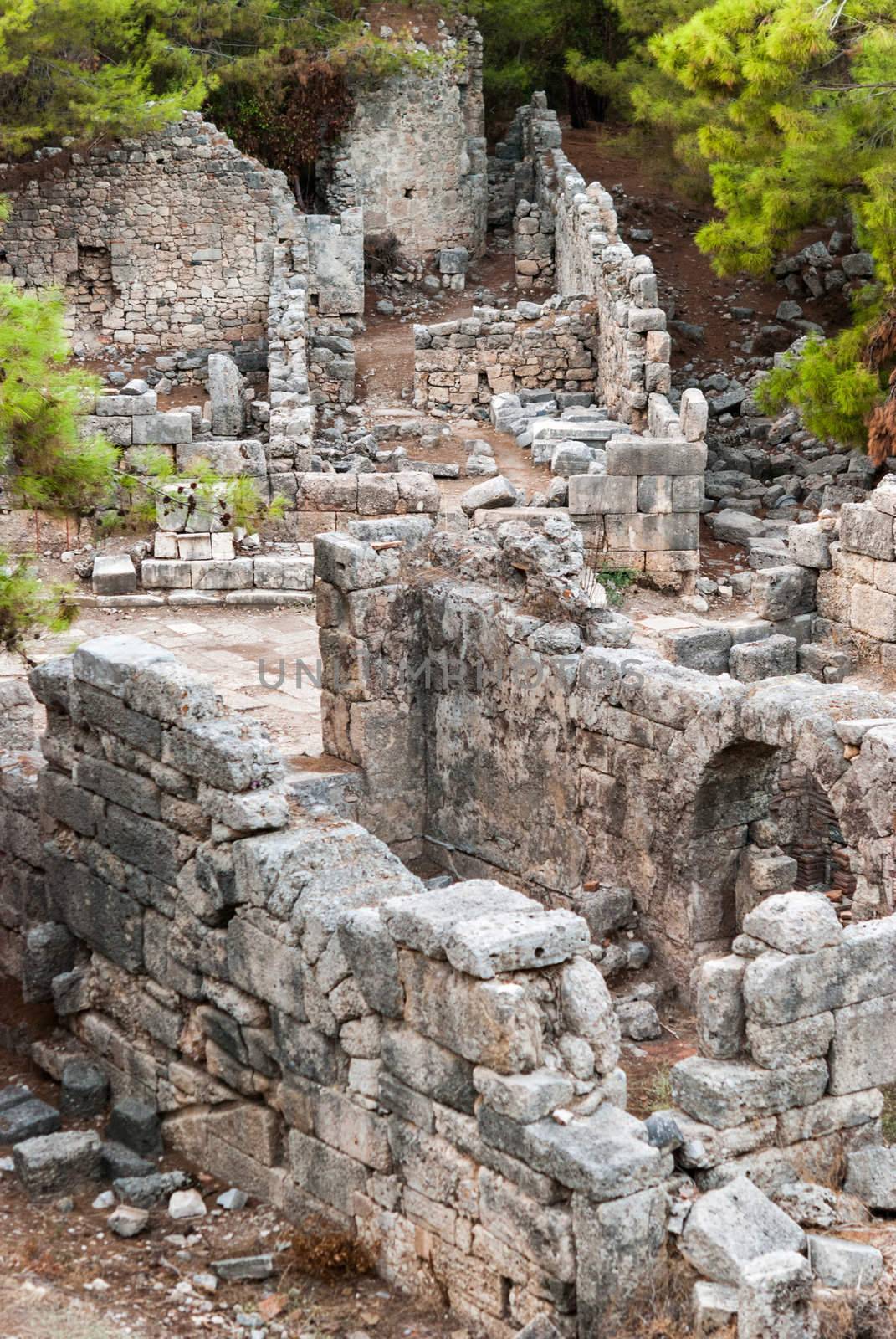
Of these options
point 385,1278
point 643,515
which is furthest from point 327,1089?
point 643,515

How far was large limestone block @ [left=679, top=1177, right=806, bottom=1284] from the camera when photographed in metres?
7.30

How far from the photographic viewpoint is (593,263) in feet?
82.5

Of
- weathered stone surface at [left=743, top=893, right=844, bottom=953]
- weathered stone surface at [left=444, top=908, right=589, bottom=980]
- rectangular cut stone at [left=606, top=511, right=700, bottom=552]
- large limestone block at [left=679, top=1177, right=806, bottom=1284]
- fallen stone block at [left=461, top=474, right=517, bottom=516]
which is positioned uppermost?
fallen stone block at [left=461, top=474, right=517, bottom=516]

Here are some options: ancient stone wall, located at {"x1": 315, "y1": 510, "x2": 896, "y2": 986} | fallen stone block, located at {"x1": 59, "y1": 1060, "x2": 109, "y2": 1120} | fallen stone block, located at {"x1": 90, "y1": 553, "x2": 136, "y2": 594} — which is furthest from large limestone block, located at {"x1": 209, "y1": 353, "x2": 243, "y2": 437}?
fallen stone block, located at {"x1": 59, "y1": 1060, "x2": 109, "y2": 1120}

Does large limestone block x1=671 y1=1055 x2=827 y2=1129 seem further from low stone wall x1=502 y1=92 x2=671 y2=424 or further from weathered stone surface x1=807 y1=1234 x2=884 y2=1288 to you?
low stone wall x1=502 y1=92 x2=671 y2=424

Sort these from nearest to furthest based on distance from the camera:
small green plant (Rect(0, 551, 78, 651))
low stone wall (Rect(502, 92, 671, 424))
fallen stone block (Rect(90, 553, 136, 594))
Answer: small green plant (Rect(0, 551, 78, 651)), fallen stone block (Rect(90, 553, 136, 594)), low stone wall (Rect(502, 92, 671, 424))

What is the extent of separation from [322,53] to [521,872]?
20.6 metres

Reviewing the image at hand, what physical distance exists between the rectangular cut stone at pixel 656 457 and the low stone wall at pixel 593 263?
3926 millimetres

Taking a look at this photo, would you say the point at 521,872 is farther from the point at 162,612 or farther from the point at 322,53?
the point at 322,53

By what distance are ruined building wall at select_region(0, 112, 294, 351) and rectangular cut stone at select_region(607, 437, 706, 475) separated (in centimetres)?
1034

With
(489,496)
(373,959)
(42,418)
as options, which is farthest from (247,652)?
(373,959)

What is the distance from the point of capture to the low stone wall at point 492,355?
82.9 feet

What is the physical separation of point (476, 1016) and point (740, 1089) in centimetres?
121

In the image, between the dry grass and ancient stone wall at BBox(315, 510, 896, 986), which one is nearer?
the dry grass
